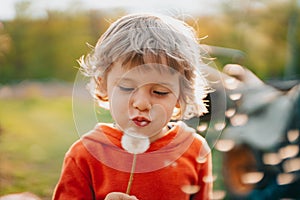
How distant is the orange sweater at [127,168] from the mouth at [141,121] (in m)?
0.11

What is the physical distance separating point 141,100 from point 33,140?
1.62 metres

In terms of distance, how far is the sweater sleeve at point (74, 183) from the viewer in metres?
1.65

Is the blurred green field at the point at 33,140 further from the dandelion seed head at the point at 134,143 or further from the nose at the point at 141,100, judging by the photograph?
the nose at the point at 141,100

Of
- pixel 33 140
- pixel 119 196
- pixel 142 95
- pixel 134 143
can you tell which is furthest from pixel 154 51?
pixel 33 140

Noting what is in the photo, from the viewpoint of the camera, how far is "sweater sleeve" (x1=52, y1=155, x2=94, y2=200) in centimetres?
165

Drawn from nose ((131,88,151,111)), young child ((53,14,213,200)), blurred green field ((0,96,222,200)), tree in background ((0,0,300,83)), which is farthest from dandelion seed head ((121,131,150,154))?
blurred green field ((0,96,222,200))

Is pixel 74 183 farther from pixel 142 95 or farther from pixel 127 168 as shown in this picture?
pixel 142 95

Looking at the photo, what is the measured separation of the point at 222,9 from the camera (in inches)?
149

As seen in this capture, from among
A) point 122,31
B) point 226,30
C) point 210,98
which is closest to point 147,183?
point 210,98

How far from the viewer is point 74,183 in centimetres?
165

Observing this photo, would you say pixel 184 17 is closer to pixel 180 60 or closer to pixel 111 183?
pixel 180 60

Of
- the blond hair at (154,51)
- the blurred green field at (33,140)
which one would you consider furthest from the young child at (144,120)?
the blurred green field at (33,140)

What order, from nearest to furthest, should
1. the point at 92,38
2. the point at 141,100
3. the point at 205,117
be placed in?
the point at 141,100 → the point at 205,117 → the point at 92,38

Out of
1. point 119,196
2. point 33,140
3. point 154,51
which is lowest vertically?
point 33,140
